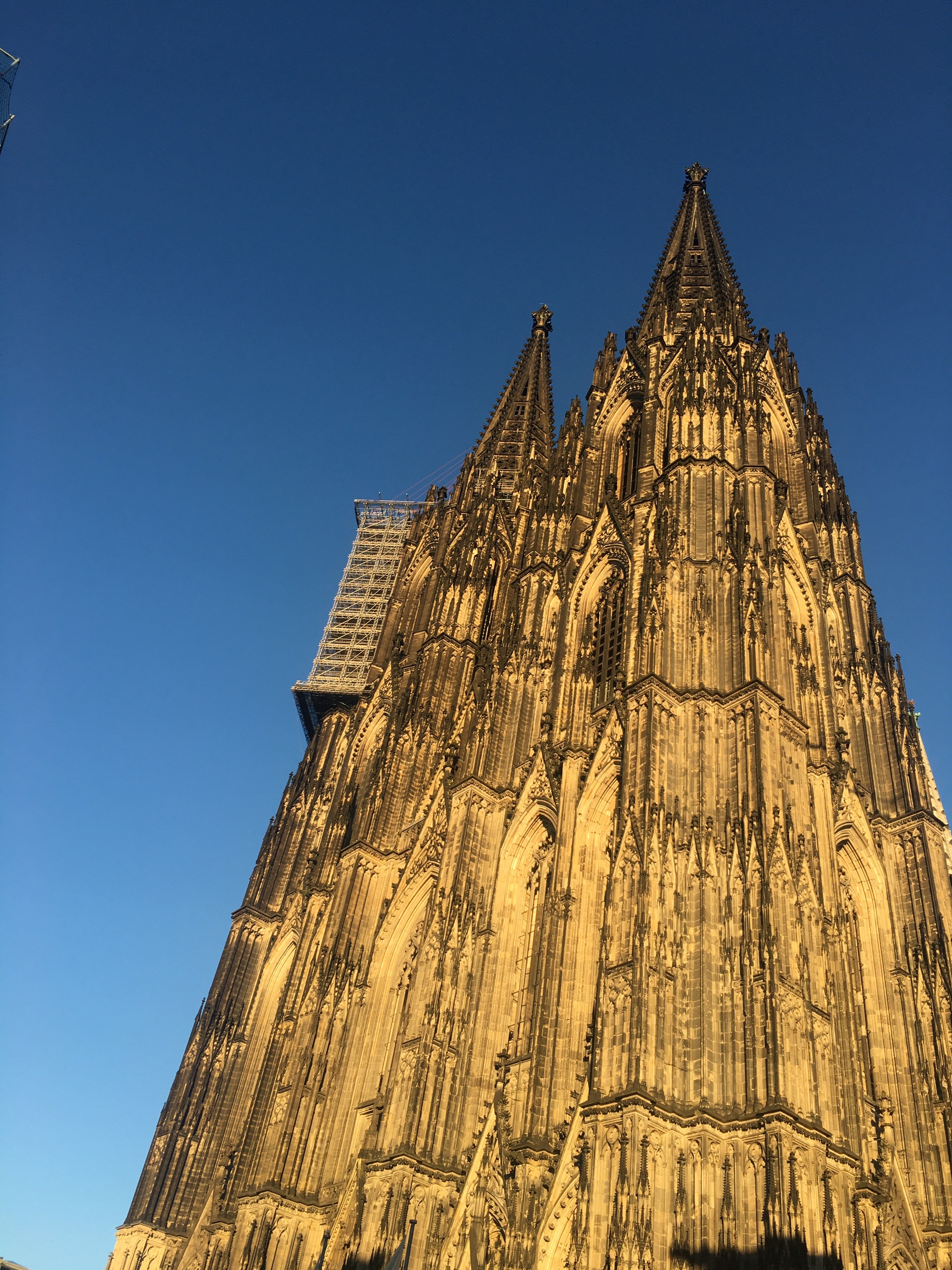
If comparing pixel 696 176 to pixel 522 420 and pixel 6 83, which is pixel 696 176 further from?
pixel 6 83

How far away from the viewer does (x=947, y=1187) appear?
2328 centimetres

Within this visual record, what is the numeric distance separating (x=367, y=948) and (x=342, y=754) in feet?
39.4

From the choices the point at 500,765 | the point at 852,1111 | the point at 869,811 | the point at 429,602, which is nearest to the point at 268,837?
the point at 429,602

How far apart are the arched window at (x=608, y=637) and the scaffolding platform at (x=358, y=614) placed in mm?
14305

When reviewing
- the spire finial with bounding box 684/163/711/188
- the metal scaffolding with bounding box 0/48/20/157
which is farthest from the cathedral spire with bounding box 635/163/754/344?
the metal scaffolding with bounding box 0/48/20/157

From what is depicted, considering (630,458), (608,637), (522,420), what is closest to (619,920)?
(608,637)

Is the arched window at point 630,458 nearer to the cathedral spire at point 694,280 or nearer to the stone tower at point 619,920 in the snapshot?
the stone tower at point 619,920

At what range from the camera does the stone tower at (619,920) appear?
2069cm

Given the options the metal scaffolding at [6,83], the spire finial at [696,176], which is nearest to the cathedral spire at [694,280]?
the spire finial at [696,176]

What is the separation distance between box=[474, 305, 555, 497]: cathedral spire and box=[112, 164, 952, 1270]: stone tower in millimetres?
8149

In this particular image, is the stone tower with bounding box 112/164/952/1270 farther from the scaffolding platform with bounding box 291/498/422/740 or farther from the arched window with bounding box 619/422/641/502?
the scaffolding platform with bounding box 291/498/422/740

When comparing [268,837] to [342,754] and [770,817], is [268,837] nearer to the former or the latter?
[342,754]

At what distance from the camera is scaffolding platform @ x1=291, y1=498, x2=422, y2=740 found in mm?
51719

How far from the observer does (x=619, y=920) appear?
23.3m
